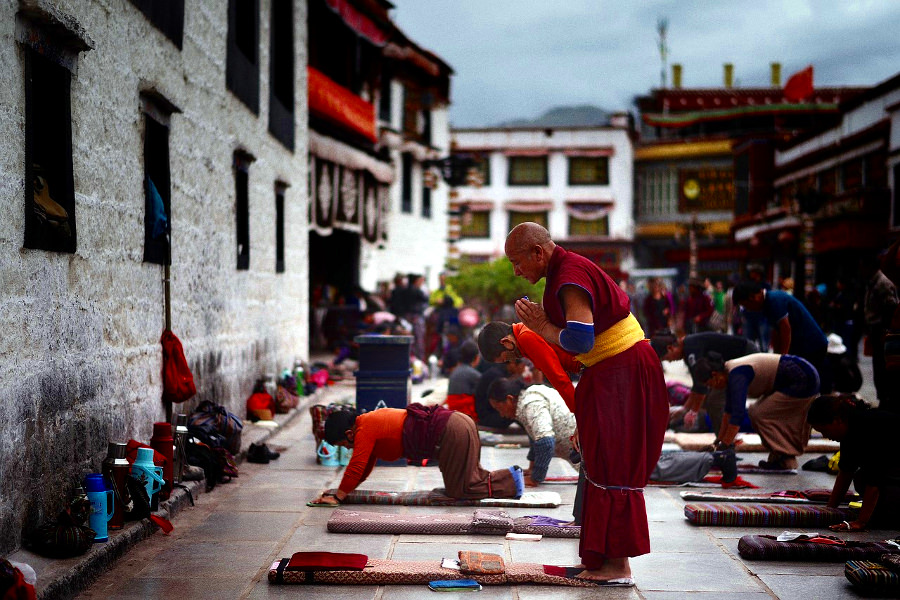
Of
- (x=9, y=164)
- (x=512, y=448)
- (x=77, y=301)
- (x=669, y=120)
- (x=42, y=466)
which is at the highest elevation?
(x=669, y=120)

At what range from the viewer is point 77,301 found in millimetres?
5895

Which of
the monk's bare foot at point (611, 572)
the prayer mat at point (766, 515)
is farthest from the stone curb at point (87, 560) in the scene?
the prayer mat at point (766, 515)

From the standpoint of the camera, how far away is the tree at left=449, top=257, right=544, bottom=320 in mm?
20656

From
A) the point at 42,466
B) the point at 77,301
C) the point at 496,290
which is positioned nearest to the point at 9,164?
the point at 77,301

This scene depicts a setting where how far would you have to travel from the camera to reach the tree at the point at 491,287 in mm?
20656

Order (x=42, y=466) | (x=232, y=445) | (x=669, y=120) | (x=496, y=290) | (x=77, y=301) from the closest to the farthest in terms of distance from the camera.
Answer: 1. (x=42, y=466)
2. (x=77, y=301)
3. (x=232, y=445)
4. (x=496, y=290)
5. (x=669, y=120)

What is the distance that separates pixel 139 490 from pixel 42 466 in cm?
80

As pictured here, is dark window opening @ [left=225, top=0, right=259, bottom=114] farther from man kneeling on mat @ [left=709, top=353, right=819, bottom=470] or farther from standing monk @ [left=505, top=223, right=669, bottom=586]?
standing monk @ [left=505, top=223, right=669, bottom=586]

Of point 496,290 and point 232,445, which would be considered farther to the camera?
point 496,290

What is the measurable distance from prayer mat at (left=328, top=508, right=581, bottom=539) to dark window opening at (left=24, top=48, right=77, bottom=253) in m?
2.44

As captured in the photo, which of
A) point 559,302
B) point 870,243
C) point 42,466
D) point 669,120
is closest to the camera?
point 559,302

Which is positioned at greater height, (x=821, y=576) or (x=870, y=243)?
(x=870, y=243)

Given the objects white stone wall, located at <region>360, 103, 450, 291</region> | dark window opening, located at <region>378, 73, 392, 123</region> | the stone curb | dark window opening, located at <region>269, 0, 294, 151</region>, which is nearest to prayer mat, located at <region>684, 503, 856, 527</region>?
the stone curb

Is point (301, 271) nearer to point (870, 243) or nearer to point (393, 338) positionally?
point (393, 338)
